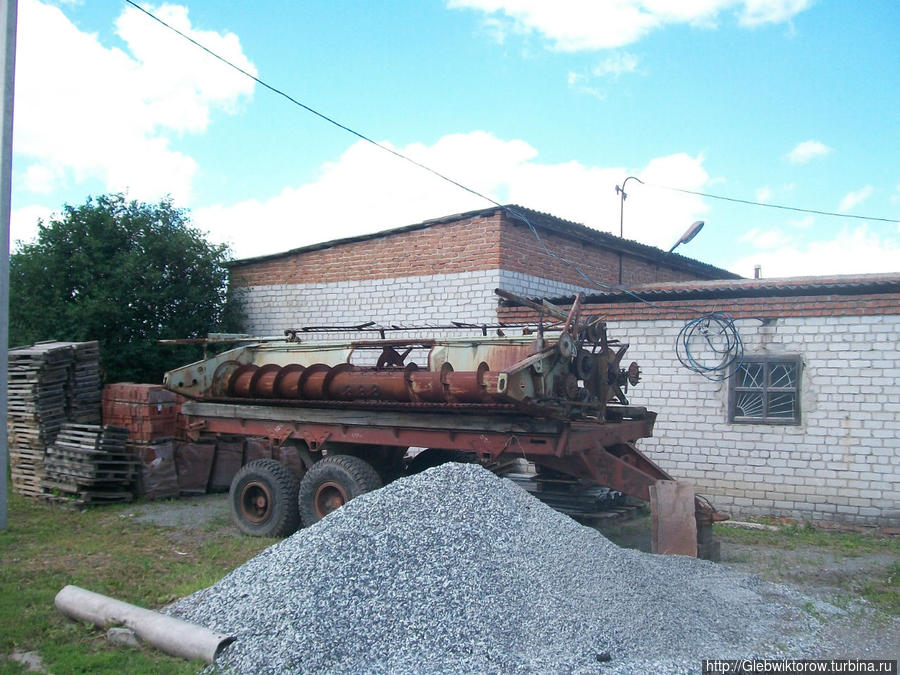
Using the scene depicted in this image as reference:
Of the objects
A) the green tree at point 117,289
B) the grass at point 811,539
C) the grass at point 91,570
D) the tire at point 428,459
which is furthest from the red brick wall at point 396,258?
the grass at point 91,570

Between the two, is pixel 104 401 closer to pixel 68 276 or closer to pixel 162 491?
pixel 162 491

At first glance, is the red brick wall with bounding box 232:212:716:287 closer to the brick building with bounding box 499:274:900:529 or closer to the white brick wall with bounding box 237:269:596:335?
the white brick wall with bounding box 237:269:596:335

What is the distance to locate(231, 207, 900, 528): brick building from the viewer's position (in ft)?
30.1

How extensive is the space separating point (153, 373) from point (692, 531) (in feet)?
33.4

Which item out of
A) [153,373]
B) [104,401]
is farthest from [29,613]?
[153,373]

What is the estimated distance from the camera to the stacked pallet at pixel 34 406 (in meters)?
10.6

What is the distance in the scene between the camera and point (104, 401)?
11.3 metres

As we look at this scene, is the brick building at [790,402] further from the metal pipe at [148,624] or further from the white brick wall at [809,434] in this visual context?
the metal pipe at [148,624]

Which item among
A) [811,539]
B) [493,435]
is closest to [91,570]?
[493,435]

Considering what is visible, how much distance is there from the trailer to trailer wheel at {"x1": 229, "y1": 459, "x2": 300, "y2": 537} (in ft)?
0.05

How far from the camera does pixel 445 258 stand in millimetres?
12133

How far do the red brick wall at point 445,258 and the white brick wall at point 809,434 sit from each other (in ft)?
8.86

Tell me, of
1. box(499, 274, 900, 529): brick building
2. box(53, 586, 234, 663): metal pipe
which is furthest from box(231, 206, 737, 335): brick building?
box(53, 586, 234, 663): metal pipe

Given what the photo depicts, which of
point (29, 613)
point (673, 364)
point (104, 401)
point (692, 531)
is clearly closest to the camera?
point (29, 613)
